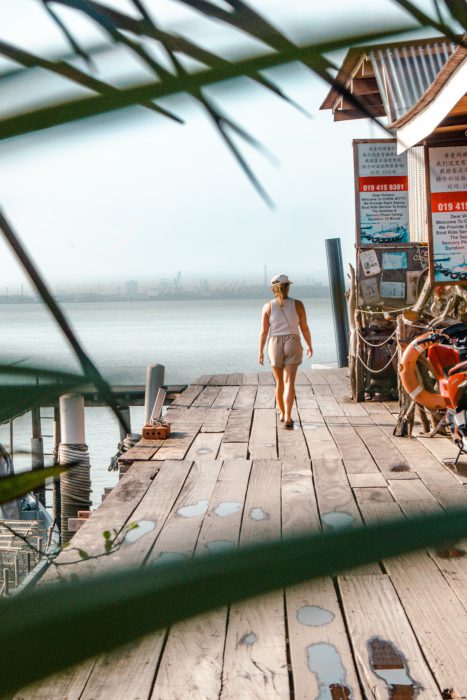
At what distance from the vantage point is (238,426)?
767 centimetres

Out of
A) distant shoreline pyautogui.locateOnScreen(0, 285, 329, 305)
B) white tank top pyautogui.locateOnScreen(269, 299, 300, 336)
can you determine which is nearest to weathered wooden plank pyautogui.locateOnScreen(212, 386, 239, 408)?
white tank top pyautogui.locateOnScreen(269, 299, 300, 336)

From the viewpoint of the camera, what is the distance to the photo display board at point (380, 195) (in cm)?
792

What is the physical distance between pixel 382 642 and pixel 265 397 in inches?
273

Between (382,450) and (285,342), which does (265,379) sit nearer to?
(285,342)

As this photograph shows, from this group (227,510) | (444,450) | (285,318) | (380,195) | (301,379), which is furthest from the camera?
(301,379)

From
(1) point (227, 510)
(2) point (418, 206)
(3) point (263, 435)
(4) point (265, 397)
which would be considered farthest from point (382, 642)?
(2) point (418, 206)

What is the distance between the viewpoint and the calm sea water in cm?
23

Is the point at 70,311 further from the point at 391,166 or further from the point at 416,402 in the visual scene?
the point at 391,166

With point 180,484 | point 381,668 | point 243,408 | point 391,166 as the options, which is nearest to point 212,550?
point 381,668

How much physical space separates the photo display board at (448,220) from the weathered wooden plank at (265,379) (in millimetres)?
5231

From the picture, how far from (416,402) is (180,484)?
1950mm

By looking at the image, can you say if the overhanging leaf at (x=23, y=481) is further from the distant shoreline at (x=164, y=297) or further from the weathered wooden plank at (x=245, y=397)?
the weathered wooden plank at (x=245, y=397)

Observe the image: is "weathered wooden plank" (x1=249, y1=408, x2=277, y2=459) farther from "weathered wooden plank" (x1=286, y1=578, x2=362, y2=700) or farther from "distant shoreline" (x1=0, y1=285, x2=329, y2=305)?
"distant shoreline" (x1=0, y1=285, x2=329, y2=305)

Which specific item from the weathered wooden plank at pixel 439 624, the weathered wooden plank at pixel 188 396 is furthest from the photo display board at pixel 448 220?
the weathered wooden plank at pixel 188 396
